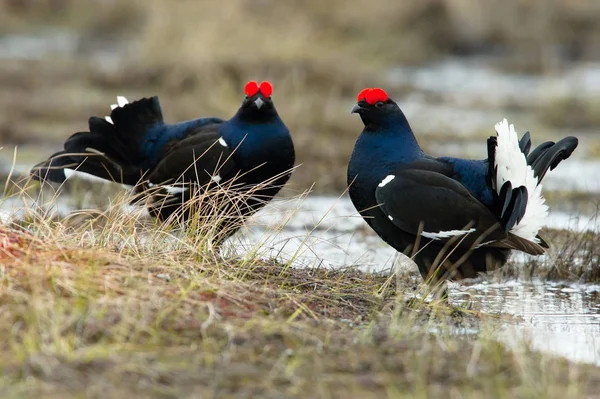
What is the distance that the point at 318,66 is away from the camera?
624 inches

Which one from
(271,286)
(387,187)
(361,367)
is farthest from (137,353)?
(387,187)

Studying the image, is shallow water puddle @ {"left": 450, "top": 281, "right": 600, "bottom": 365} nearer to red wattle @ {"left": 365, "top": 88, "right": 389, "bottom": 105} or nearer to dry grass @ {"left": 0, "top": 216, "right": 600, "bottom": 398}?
dry grass @ {"left": 0, "top": 216, "right": 600, "bottom": 398}

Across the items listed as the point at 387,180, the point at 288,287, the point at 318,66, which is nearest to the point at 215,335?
the point at 288,287

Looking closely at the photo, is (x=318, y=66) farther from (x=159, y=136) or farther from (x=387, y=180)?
(x=387, y=180)

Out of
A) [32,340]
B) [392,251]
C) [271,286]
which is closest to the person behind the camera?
[32,340]

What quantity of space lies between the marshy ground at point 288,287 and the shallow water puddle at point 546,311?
21 millimetres

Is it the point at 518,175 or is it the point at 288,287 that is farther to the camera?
the point at 518,175

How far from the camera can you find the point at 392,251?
789 centimetres

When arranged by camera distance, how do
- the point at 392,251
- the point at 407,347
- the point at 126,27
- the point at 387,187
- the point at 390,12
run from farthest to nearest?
the point at 126,27 → the point at 390,12 → the point at 392,251 → the point at 387,187 → the point at 407,347

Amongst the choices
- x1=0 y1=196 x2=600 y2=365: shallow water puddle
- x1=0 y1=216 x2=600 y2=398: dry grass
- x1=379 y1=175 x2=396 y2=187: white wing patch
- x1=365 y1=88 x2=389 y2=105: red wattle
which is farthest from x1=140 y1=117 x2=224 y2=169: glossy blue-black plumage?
x1=0 y1=216 x2=600 y2=398: dry grass

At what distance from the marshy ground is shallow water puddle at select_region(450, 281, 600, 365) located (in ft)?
0.07

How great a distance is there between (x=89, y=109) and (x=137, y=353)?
1031 centimetres

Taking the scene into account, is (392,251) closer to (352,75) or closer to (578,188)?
(578,188)

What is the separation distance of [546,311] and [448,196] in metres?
0.95
